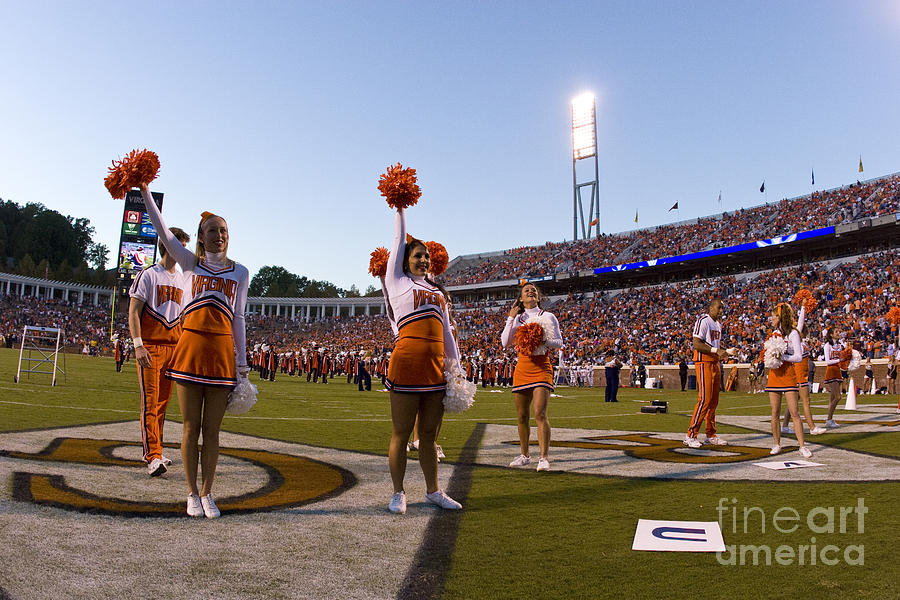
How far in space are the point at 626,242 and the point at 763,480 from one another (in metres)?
54.0

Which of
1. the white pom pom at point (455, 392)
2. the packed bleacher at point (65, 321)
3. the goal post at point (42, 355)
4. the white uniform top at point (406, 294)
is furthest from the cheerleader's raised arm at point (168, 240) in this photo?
the packed bleacher at point (65, 321)

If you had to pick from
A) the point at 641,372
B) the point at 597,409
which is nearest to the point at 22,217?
the point at 641,372

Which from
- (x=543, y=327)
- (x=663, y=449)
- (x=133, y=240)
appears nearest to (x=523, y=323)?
(x=543, y=327)

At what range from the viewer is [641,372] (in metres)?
34.0

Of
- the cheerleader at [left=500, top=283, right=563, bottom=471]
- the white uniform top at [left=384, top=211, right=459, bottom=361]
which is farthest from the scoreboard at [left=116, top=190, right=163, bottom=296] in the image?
the white uniform top at [left=384, top=211, right=459, bottom=361]

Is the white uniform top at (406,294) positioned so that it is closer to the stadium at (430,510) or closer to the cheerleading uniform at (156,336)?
the stadium at (430,510)

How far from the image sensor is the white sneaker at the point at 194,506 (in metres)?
4.14

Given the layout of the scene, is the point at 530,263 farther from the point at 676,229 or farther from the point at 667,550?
the point at 667,550

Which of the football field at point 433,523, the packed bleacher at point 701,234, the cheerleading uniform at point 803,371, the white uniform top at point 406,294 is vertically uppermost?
the packed bleacher at point 701,234

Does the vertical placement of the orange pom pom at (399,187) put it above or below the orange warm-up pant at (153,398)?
above

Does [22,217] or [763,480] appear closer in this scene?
[763,480]

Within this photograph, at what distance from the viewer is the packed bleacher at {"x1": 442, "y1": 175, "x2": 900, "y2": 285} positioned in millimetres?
41188

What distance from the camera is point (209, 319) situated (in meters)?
4.33

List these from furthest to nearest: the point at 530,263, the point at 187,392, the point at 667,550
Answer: the point at 530,263 → the point at 187,392 → the point at 667,550
